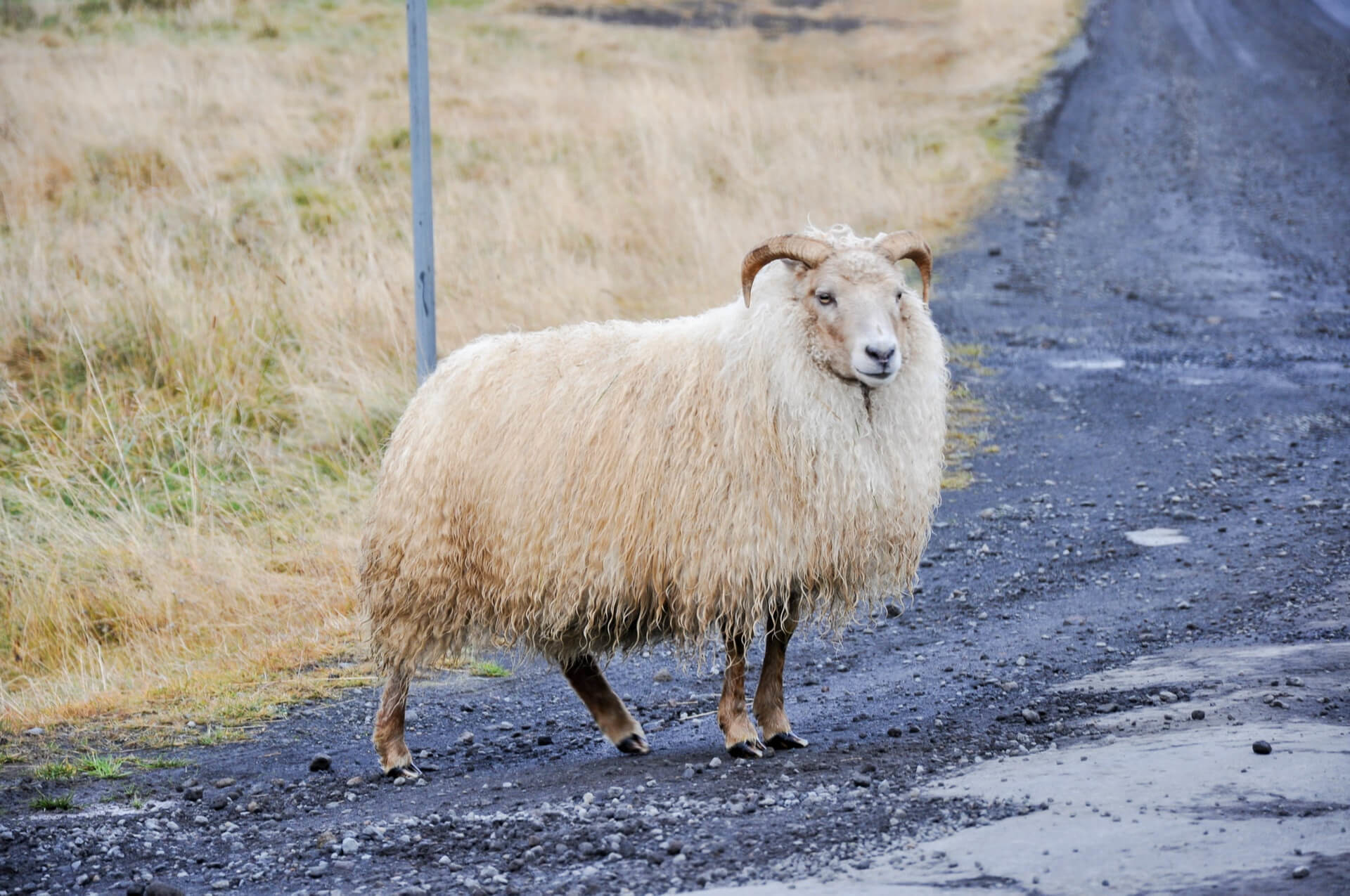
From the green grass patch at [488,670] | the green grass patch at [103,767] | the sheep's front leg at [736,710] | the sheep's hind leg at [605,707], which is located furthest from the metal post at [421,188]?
the sheep's front leg at [736,710]

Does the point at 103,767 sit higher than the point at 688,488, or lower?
lower

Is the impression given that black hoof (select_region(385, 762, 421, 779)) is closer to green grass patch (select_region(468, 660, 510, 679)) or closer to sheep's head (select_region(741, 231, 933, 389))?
green grass patch (select_region(468, 660, 510, 679))

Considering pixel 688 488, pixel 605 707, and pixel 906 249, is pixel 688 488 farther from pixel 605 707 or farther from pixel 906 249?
pixel 906 249

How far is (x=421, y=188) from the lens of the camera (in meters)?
7.65

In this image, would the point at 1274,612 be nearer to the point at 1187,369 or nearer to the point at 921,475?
the point at 921,475

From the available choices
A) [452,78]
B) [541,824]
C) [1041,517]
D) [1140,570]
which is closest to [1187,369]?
[1041,517]

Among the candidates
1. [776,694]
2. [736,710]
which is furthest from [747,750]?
[776,694]

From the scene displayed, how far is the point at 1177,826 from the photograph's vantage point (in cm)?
382

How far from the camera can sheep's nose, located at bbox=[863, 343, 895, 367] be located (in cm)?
488

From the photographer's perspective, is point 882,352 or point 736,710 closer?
point 882,352

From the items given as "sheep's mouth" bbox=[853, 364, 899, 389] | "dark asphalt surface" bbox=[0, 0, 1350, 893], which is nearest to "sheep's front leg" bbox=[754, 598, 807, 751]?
"dark asphalt surface" bbox=[0, 0, 1350, 893]

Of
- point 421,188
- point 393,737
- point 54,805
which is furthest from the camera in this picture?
point 421,188

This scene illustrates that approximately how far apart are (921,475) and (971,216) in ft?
40.4

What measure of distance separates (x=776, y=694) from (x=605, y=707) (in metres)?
0.75
